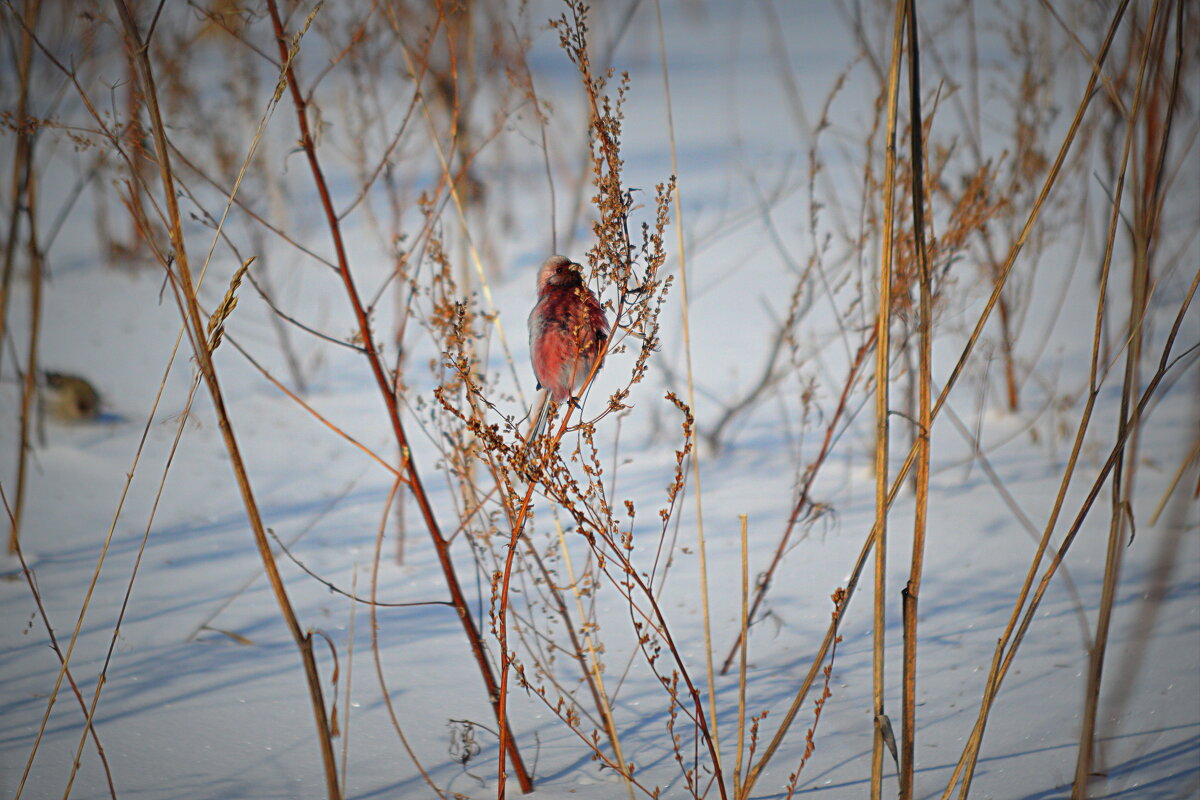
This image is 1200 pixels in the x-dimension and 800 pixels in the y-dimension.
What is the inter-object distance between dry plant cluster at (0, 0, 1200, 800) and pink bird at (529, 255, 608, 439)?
0.02m

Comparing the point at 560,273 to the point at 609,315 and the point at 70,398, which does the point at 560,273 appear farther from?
the point at 70,398

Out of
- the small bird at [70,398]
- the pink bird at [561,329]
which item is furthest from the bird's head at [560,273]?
the small bird at [70,398]

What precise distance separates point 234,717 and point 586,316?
0.74 meters

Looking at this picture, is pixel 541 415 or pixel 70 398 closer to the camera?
pixel 541 415

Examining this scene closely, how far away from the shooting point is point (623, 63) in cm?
271

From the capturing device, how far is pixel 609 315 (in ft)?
2.12

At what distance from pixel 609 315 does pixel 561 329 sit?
0.05m

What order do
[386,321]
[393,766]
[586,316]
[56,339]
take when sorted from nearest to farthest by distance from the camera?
[586,316]
[393,766]
[56,339]
[386,321]

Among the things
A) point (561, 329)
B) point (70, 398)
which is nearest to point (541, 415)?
point (561, 329)

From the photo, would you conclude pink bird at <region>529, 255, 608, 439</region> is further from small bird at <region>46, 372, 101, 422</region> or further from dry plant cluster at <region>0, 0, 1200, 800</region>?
small bird at <region>46, 372, 101, 422</region>

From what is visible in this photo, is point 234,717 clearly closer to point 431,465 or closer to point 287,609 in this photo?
point 287,609

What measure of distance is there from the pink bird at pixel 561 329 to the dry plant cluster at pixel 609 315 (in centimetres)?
2

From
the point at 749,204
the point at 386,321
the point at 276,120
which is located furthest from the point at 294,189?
the point at 749,204

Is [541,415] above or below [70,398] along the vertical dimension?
below
